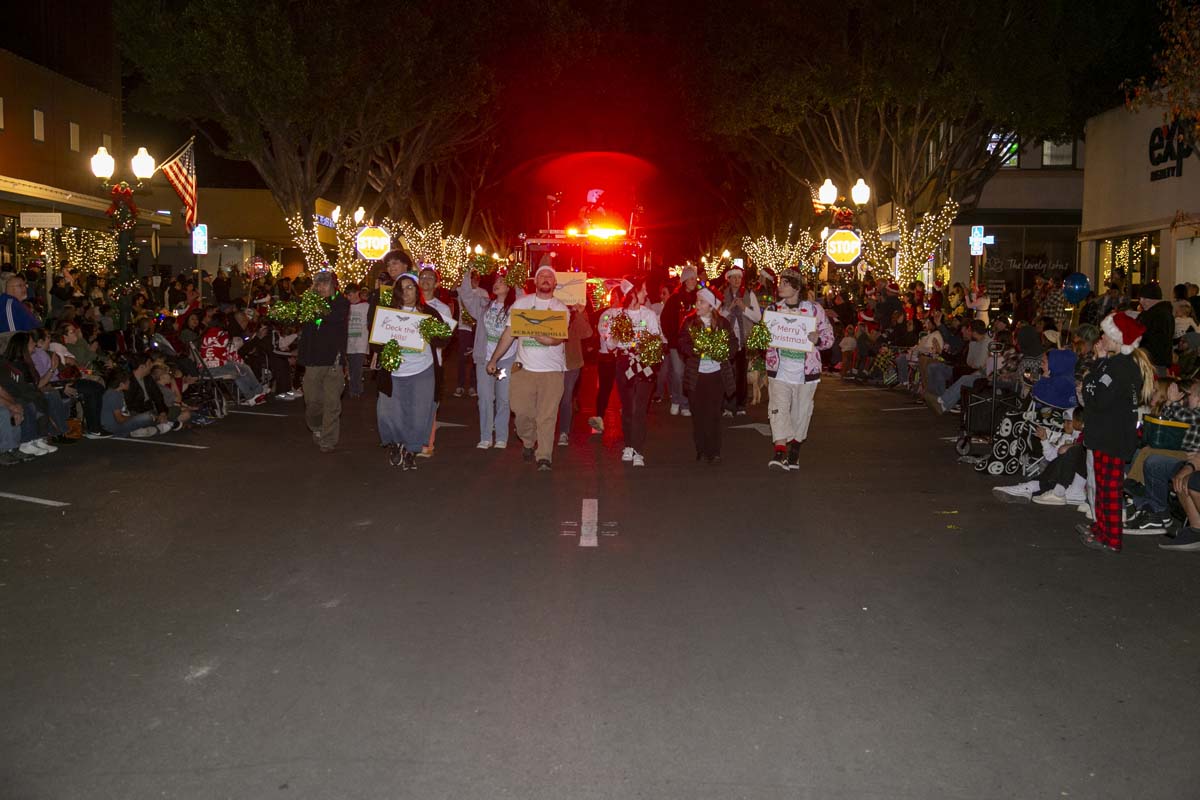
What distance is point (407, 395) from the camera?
41.7ft

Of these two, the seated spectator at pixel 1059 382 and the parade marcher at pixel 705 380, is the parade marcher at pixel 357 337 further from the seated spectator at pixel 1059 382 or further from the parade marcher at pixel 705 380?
the seated spectator at pixel 1059 382

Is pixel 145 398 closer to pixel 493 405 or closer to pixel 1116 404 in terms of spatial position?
pixel 493 405

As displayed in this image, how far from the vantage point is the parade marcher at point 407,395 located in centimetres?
1259

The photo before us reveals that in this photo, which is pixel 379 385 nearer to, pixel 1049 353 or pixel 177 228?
pixel 1049 353

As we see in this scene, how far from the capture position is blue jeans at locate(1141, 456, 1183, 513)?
31.2 feet

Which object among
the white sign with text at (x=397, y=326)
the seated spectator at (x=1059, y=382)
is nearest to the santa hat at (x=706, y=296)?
the white sign with text at (x=397, y=326)

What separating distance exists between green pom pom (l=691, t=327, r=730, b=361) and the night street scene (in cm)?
5

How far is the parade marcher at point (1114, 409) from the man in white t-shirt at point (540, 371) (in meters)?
5.28

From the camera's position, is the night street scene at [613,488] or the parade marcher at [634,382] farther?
the parade marcher at [634,382]

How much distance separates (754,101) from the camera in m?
34.3

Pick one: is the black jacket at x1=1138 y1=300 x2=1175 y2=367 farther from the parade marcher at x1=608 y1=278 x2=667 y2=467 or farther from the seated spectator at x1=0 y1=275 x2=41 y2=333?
the seated spectator at x1=0 y1=275 x2=41 y2=333

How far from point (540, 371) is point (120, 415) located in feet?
18.4

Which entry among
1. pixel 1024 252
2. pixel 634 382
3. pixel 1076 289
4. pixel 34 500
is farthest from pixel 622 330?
pixel 1024 252

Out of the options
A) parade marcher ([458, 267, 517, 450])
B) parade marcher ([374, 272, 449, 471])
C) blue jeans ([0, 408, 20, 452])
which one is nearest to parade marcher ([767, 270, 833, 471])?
parade marcher ([458, 267, 517, 450])
